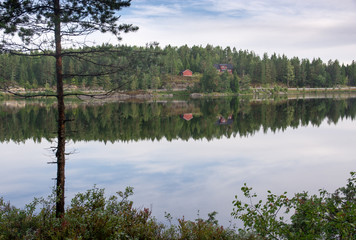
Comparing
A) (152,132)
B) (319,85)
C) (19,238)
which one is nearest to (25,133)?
(152,132)

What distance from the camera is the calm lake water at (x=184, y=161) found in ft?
60.4

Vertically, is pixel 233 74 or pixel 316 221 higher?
pixel 233 74

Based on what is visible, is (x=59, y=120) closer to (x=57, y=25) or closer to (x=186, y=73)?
(x=57, y=25)

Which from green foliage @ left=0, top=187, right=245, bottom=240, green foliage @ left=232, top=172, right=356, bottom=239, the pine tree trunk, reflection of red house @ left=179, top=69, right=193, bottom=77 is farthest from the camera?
reflection of red house @ left=179, top=69, right=193, bottom=77

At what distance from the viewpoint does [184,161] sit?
26109 mm

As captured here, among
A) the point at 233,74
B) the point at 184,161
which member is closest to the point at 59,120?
the point at 184,161

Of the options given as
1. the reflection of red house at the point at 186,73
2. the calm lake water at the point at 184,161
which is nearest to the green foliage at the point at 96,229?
the calm lake water at the point at 184,161

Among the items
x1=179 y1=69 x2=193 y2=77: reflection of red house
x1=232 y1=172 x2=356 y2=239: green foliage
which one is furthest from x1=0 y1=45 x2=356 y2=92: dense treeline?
x1=232 y1=172 x2=356 y2=239: green foliage

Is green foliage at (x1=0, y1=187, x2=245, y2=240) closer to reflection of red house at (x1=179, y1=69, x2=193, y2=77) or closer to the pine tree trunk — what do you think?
the pine tree trunk

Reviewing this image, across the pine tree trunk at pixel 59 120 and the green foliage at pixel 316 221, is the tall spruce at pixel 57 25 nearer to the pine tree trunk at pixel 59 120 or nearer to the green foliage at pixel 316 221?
the pine tree trunk at pixel 59 120

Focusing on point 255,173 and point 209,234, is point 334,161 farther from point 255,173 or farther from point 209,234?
point 209,234

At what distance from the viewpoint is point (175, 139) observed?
3638 centimetres

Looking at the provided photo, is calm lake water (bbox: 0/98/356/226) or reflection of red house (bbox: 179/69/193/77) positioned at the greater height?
reflection of red house (bbox: 179/69/193/77)

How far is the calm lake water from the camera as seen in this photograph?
18423mm
